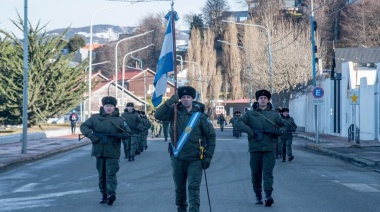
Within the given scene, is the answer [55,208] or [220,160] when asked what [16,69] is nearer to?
[220,160]

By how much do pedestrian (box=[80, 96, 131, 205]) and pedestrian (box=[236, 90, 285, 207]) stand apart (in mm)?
2111

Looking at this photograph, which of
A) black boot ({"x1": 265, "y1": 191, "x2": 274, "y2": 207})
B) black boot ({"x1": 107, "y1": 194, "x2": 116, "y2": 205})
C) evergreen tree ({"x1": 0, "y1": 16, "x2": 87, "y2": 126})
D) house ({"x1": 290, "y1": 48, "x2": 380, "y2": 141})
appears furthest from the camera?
evergreen tree ({"x1": 0, "y1": 16, "x2": 87, "y2": 126})

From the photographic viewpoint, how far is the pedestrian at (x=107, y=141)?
13242 millimetres

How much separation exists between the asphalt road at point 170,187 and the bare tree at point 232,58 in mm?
56726

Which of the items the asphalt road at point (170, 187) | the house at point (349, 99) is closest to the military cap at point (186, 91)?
the asphalt road at point (170, 187)

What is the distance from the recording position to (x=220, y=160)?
25.0 metres

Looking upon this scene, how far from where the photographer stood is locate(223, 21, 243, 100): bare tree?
81.1m

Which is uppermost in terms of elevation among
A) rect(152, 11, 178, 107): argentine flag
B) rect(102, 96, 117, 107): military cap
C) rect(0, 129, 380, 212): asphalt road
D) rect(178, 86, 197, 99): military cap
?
rect(152, 11, 178, 107): argentine flag

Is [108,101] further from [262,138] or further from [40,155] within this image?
[40,155]

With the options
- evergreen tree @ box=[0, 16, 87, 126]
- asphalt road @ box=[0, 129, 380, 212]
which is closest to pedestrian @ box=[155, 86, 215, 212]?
asphalt road @ box=[0, 129, 380, 212]

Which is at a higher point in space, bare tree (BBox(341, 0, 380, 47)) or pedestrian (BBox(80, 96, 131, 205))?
bare tree (BBox(341, 0, 380, 47))

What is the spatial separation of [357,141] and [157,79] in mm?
23152

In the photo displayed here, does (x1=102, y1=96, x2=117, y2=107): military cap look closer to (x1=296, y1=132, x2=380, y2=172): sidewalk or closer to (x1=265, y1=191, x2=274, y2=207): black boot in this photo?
(x1=265, y1=191, x2=274, y2=207): black boot

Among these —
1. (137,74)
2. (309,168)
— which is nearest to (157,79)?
(309,168)
